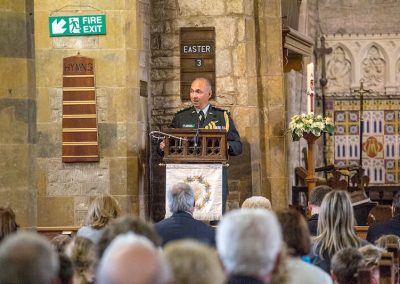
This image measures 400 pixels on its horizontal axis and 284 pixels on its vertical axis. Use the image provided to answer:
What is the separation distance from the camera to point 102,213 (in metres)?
6.71

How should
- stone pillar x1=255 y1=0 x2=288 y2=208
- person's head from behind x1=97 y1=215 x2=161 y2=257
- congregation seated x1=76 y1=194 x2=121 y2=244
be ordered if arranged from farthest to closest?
1. stone pillar x1=255 y1=0 x2=288 y2=208
2. congregation seated x1=76 y1=194 x2=121 y2=244
3. person's head from behind x1=97 y1=215 x2=161 y2=257

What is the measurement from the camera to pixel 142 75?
35.7 ft

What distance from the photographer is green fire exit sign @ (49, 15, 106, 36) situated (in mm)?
10312

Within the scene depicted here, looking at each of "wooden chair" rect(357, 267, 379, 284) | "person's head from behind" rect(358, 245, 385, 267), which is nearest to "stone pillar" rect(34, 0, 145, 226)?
"person's head from behind" rect(358, 245, 385, 267)

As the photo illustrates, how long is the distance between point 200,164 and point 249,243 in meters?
5.80

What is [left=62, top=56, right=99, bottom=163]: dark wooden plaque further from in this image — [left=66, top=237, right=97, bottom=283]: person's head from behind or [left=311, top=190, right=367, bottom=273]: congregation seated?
[left=66, top=237, right=97, bottom=283]: person's head from behind

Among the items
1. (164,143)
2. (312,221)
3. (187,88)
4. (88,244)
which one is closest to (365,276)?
(88,244)

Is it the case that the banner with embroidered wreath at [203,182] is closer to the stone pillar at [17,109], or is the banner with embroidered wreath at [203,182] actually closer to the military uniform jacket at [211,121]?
the military uniform jacket at [211,121]

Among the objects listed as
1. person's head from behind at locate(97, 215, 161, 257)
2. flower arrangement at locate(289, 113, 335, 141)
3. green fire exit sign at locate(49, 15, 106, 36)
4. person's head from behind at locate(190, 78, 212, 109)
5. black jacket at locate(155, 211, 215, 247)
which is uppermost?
green fire exit sign at locate(49, 15, 106, 36)

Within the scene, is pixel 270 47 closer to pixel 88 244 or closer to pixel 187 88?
pixel 187 88

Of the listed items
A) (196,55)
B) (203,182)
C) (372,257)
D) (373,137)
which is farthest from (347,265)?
(373,137)

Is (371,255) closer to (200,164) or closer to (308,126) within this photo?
(200,164)

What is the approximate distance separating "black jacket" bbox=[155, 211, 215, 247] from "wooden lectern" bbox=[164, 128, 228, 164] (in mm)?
2708

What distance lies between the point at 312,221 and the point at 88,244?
260 centimetres
